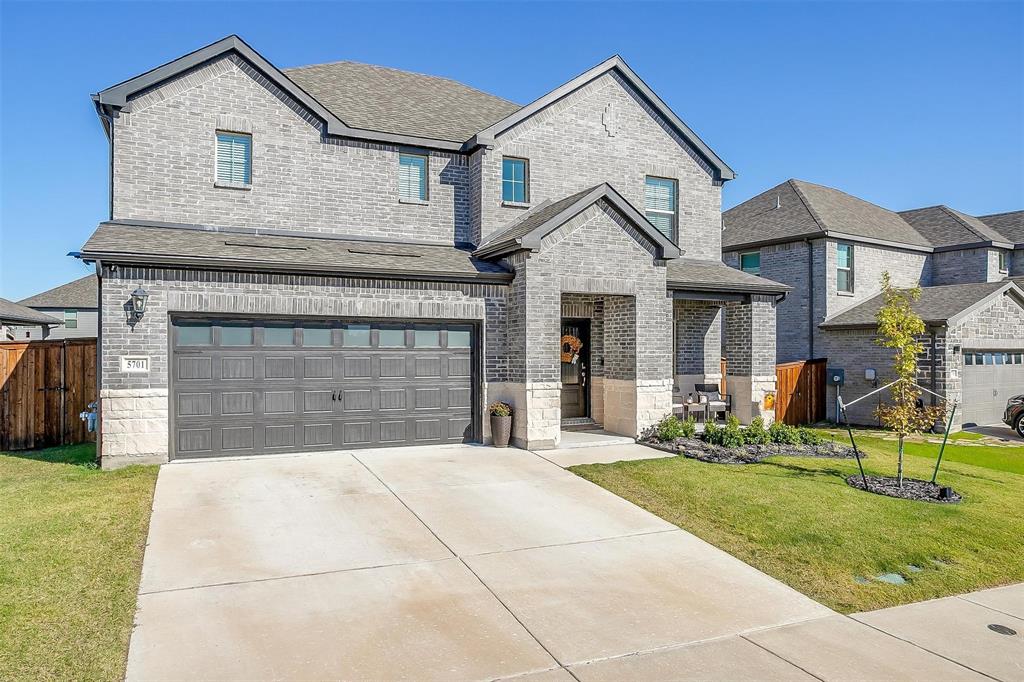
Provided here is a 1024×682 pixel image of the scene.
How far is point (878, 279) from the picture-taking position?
2336 centimetres

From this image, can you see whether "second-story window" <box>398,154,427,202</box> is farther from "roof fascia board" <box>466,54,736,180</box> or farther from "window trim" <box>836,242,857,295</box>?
"window trim" <box>836,242,857,295</box>

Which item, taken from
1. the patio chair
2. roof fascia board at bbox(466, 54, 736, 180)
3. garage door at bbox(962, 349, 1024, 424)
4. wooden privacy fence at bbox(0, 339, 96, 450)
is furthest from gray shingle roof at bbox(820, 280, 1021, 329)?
wooden privacy fence at bbox(0, 339, 96, 450)

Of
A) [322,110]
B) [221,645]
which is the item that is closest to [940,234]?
[322,110]

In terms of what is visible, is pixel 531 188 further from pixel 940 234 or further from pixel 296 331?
pixel 940 234

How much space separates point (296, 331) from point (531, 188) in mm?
6568

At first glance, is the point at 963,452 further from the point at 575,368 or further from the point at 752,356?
the point at 575,368

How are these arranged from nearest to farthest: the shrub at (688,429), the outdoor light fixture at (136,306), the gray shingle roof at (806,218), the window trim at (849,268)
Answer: the outdoor light fixture at (136,306) < the shrub at (688,429) < the window trim at (849,268) < the gray shingle roof at (806,218)

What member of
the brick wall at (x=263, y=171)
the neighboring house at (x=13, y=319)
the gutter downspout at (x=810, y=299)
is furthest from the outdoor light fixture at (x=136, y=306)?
the gutter downspout at (x=810, y=299)

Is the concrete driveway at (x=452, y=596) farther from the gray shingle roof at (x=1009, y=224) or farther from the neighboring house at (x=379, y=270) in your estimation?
the gray shingle roof at (x=1009, y=224)

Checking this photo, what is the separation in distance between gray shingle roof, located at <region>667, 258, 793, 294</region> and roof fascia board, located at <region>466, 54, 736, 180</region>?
2707 millimetres

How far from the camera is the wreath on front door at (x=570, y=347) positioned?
15836mm

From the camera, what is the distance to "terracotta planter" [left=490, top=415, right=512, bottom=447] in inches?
516

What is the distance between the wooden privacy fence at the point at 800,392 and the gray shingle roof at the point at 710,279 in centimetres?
315

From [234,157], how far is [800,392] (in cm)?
1633
